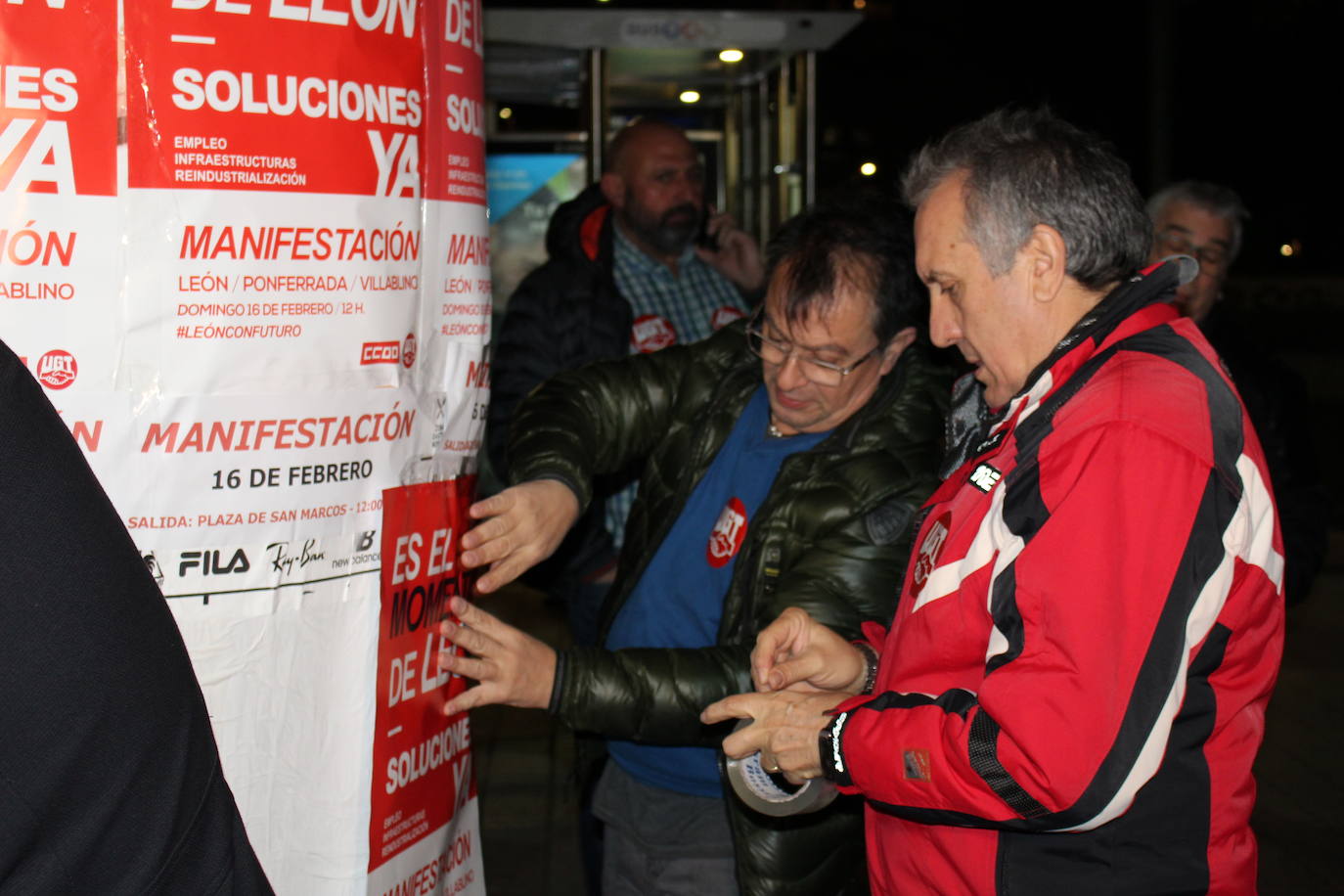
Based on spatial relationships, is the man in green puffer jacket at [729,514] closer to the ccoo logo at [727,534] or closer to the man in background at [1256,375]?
the ccoo logo at [727,534]

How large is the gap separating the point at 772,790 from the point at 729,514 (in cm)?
61

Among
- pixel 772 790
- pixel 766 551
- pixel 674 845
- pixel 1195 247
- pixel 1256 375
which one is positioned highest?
pixel 1195 247

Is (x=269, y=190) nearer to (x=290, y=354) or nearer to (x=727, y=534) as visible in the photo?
(x=290, y=354)

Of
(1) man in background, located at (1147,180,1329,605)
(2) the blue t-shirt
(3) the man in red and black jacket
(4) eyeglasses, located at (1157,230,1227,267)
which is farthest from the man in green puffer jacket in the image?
(4) eyeglasses, located at (1157,230,1227,267)

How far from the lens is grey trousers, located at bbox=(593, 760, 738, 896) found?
2.51 meters

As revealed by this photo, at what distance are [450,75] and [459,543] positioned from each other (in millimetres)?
610

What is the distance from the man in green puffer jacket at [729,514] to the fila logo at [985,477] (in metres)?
0.50

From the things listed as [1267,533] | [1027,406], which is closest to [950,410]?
[1027,406]

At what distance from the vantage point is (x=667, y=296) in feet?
14.6

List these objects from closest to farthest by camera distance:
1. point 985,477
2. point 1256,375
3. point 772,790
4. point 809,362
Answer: point 985,477, point 772,790, point 809,362, point 1256,375

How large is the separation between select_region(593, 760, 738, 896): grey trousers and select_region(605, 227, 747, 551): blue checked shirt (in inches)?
63.8

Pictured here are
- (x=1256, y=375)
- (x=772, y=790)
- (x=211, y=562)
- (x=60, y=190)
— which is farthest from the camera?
(x=1256, y=375)

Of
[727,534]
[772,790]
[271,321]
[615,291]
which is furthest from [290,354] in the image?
[615,291]

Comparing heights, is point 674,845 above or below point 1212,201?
below
